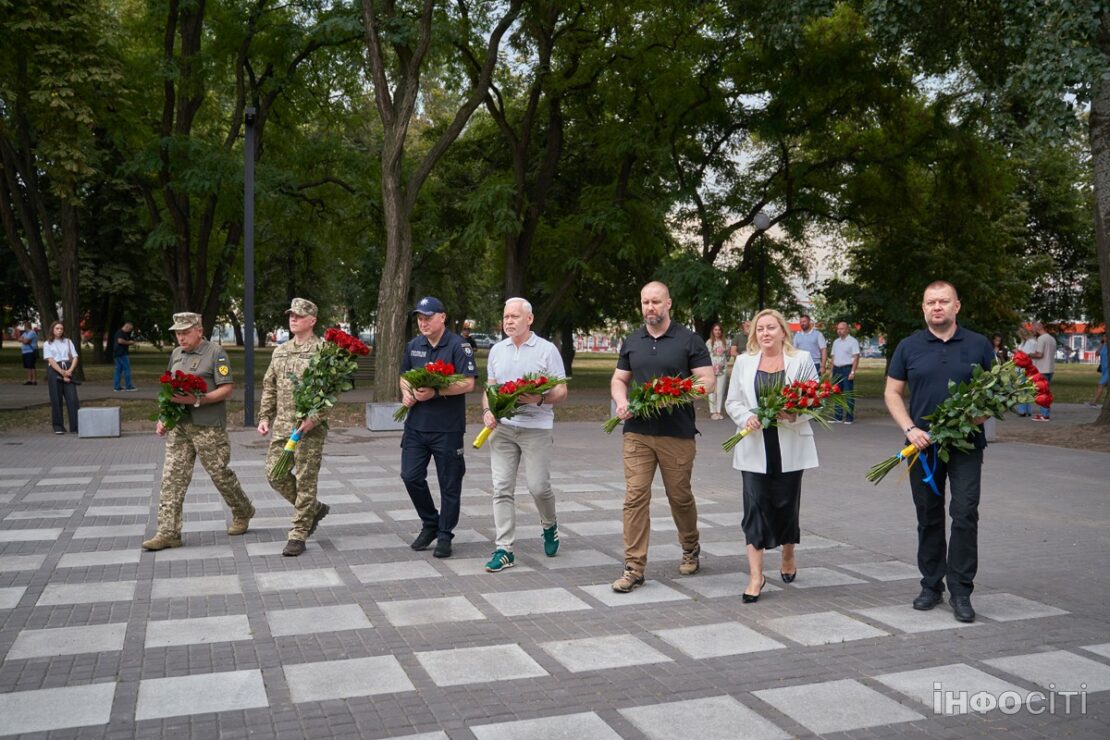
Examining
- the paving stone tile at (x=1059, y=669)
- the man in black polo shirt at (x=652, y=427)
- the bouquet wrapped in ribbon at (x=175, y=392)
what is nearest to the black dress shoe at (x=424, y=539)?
the man in black polo shirt at (x=652, y=427)

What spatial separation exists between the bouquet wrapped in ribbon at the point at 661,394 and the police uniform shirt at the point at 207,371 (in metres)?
3.49

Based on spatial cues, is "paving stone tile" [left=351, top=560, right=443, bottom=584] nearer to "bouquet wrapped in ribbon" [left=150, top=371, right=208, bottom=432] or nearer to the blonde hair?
"bouquet wrapped in ribbon" [left=150, top=371, right=208, bottom=432]

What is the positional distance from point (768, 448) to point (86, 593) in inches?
183

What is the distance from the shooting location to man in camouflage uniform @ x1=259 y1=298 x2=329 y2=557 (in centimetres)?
799

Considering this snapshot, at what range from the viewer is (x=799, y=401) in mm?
6379

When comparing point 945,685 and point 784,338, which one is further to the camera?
point 784,338

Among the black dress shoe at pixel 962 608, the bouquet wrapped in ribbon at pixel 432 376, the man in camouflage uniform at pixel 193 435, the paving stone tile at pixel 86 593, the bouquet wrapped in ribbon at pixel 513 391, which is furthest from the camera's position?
the man in camouflage uniform at pixel 193 435

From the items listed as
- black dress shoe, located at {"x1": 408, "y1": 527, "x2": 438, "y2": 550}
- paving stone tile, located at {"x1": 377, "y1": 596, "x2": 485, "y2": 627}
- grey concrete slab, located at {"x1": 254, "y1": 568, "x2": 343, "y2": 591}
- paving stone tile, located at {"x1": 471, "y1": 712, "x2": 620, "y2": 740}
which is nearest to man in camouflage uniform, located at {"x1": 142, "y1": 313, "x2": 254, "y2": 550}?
grey concrete slab, located at {"x1": 254, "y1": 568, "x2": 343, "y2": 591}

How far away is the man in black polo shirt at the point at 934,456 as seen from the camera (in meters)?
6.17

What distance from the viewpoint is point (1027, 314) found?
4075cm

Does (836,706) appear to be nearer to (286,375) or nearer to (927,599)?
(927,599)

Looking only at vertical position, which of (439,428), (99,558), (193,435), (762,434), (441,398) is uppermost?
(441,398)

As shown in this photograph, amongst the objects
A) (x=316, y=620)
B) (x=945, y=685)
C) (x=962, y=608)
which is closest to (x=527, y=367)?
(x=316, y=620)

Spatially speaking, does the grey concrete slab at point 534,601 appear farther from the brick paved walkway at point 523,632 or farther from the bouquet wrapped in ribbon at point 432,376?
the bouquet wrapped in ribbon at point 432,376
